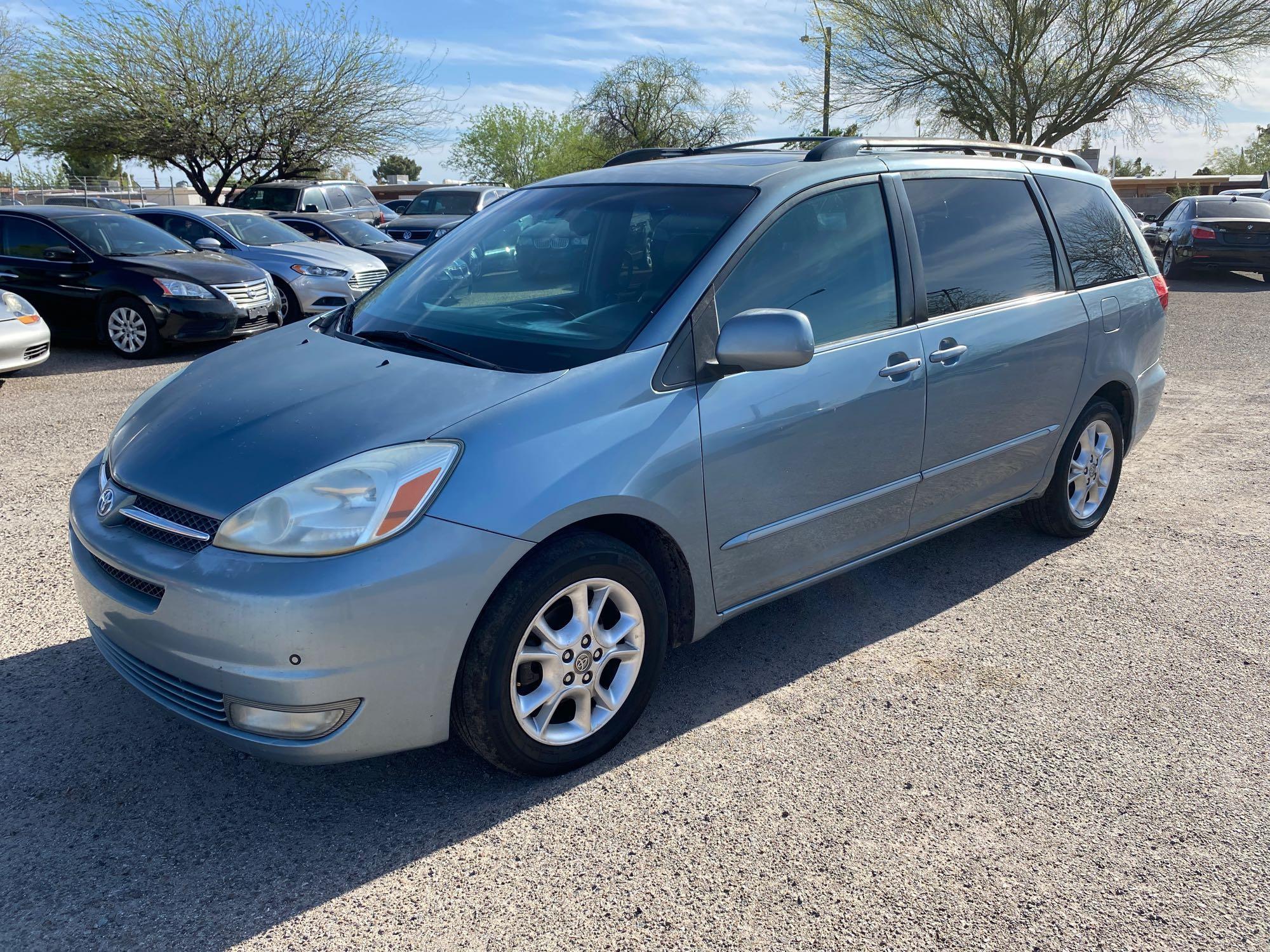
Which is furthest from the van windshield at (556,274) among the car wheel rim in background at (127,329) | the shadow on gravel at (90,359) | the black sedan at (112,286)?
the car wheel rim in background at (127,329)

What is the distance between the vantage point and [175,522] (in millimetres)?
2703

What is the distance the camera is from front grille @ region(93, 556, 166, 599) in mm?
2641

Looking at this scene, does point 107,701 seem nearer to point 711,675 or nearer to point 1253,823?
point 711,675

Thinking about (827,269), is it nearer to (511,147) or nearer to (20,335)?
(20,335)

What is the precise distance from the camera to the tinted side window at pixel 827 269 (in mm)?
3320

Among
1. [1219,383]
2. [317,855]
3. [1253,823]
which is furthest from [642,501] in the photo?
[1219,383]

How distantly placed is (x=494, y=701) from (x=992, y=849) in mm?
1385

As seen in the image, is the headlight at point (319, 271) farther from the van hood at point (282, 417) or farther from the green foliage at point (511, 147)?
the green foliage at point (511, 147)

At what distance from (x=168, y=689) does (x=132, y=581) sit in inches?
12.1

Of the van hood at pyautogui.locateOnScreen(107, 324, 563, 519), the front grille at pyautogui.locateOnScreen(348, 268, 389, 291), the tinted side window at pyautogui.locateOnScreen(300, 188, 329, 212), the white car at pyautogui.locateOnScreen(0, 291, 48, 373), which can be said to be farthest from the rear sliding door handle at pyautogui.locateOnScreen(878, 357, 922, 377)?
the tinted side window at pyautogui.locateOnScreen(300, 188, 329, 212)

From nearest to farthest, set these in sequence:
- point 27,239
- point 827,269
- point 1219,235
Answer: point 827,269 < point 27,239 < point 1219,235

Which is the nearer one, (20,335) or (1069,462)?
(1069,462)

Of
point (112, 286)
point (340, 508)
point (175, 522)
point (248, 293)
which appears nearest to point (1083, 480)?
point (340, 508)

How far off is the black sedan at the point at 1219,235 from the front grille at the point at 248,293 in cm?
1378
